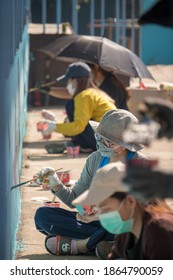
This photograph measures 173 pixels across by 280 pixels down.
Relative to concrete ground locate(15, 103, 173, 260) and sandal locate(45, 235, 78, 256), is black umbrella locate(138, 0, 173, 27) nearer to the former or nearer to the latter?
concrete ground locate(15, 103, 173, 260)

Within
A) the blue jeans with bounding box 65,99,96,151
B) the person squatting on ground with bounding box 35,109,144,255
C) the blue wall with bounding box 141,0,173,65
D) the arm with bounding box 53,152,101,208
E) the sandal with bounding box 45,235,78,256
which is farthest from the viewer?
the blue wall with bounding box 141,0,173,65

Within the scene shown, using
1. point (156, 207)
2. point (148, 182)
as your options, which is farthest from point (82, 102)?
point (148, 182)

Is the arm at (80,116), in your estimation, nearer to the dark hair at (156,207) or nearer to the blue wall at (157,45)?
the dark hair at (156,207)

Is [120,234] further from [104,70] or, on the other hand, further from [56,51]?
[56,51]

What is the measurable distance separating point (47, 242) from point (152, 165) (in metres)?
3.40

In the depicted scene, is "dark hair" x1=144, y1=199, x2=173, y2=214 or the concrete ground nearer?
"dark hair" x1=144, y1=199, x2=173, y2=214

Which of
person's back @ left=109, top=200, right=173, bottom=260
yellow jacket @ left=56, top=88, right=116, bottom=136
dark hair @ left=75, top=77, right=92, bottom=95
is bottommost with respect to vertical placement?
yellow jacket @ left=56, top=88, right=116, bottom=136

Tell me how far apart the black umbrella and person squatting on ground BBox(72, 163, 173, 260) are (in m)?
1.13

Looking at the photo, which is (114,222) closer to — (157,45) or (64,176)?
(64,176)

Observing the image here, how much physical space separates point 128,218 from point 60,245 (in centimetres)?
213

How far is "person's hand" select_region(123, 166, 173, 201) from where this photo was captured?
129 inches

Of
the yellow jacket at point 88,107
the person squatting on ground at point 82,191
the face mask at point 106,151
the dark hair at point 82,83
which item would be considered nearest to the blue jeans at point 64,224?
the person squatting on ground at point 82,191

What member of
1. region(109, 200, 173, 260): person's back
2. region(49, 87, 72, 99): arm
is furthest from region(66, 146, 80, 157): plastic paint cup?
region(109, 200, 173, 260): person's back
